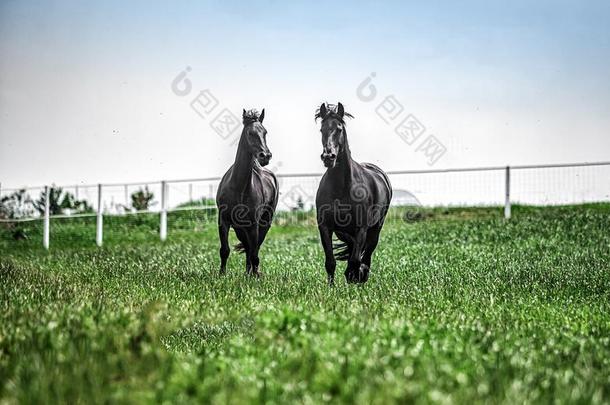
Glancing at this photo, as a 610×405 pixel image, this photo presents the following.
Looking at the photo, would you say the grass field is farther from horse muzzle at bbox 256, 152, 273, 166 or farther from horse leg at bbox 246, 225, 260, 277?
horse muzzle at bbox 256, 152, 273, 166

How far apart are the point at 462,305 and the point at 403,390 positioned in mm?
4758

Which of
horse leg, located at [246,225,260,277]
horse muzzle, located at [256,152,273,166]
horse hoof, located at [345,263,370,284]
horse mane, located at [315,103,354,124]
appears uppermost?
horse mane, located at [315,103,354,124]

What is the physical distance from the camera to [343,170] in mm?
10195

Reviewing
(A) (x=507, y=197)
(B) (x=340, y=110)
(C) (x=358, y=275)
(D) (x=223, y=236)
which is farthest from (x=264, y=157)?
(A) (x=507, y=197)

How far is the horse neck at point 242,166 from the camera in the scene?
443 inches

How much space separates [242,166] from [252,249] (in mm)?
1370

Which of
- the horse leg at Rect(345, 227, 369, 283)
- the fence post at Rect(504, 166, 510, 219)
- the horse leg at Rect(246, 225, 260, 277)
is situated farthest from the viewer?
the fence post at Rect(504, 166, 510, 219)

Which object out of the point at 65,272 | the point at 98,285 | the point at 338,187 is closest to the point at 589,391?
the point at 338,187

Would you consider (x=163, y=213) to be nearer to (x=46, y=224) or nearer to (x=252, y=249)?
(x=46, y=224)

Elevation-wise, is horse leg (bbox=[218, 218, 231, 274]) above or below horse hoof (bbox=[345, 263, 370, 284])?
above

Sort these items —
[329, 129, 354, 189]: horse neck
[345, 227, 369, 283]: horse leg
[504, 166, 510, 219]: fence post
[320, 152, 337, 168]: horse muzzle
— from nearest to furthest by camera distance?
[320, 152, 337, 168]: horse muzzle < [329, 129, 354, 189]: horse neck < [345, 227, 369, 283]: horse leg < [504, 166, 510, 219]: fence post

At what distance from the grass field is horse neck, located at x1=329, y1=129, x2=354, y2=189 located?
4.72 feet

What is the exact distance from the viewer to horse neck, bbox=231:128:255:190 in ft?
36.9

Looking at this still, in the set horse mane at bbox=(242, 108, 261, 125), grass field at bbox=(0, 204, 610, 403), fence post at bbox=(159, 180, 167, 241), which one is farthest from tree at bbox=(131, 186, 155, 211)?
horse mane at bbox=(242, 108, 261, 125)
